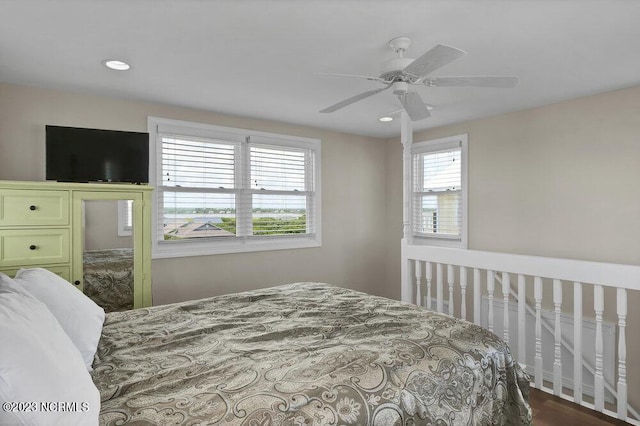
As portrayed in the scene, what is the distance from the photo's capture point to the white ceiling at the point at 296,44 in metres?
1.91

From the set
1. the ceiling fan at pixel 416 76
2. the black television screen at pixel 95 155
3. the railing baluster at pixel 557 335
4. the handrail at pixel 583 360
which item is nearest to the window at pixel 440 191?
the handrail at pixel 583 360

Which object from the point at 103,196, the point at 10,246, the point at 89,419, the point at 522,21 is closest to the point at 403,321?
the point at 89,419

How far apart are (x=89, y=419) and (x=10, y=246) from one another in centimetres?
223

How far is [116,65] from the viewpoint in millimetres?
2621

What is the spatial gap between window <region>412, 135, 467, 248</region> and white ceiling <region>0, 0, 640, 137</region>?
1206 mm

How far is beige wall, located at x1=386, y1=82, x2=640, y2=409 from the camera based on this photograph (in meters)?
3.22

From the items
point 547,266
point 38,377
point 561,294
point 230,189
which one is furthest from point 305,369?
point 230,189

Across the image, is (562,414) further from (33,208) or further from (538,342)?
(33,208)

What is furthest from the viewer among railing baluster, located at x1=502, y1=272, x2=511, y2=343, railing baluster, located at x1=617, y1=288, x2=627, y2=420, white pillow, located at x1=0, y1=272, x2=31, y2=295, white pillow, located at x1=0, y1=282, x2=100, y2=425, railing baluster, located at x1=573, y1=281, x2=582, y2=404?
railing baluster, located at x1=502, y1=272, x2=511, y2=343

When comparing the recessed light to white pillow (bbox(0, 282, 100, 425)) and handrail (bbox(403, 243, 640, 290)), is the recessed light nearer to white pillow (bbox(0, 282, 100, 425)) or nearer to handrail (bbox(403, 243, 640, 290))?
white pillow (bbox(0, 282, 100, 425))

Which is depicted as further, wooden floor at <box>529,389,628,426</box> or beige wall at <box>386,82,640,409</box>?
beige wall at <box>386,82,640,409</box>

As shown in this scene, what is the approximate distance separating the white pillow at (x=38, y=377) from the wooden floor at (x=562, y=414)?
7.95 feet

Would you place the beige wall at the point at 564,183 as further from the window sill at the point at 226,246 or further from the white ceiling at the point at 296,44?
the window sill at the point at 226,246

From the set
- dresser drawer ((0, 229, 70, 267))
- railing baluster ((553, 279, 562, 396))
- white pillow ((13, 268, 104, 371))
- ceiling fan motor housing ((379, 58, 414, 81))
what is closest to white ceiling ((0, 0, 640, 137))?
ceiling fan motor housing ((379, 58, 414, 81))
